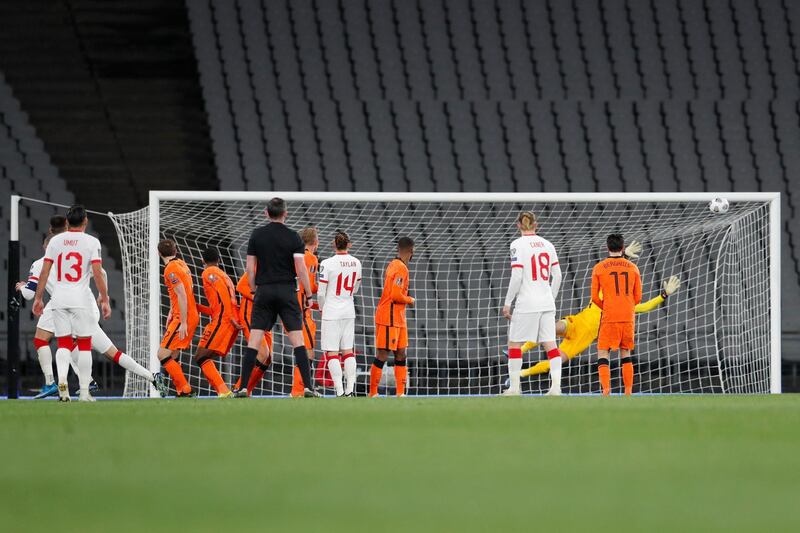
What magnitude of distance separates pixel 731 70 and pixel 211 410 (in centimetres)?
1440

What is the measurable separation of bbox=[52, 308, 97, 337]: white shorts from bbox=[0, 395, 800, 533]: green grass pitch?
239cm

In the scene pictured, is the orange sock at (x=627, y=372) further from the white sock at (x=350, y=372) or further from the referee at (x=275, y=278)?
the referee at (x=275, y=278)

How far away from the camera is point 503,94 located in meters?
19.0

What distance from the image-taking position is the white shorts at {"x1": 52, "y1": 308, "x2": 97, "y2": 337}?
8.77m

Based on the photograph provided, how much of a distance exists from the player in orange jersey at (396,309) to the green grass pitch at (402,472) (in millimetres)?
4463

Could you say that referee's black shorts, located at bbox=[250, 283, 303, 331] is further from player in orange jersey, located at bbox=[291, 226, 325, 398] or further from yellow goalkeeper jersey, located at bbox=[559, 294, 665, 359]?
yellow goalkeeper jersey, located at bbox=[559, 294, 665, 359]

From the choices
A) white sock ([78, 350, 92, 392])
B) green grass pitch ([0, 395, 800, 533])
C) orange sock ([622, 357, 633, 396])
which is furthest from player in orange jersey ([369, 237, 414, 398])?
green grass pitch ([0, 395, 800, 533])

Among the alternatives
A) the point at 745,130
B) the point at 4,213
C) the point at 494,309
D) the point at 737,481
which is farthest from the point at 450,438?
the point at 745,130

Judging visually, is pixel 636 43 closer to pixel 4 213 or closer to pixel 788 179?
pixel 788 179

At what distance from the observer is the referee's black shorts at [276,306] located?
9023mm

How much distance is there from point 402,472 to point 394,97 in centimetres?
1532

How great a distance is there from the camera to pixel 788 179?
1808 cm

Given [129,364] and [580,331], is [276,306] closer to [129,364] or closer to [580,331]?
[129,364]

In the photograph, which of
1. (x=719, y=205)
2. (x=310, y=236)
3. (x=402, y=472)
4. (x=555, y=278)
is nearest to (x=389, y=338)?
(x=310, y=236)
